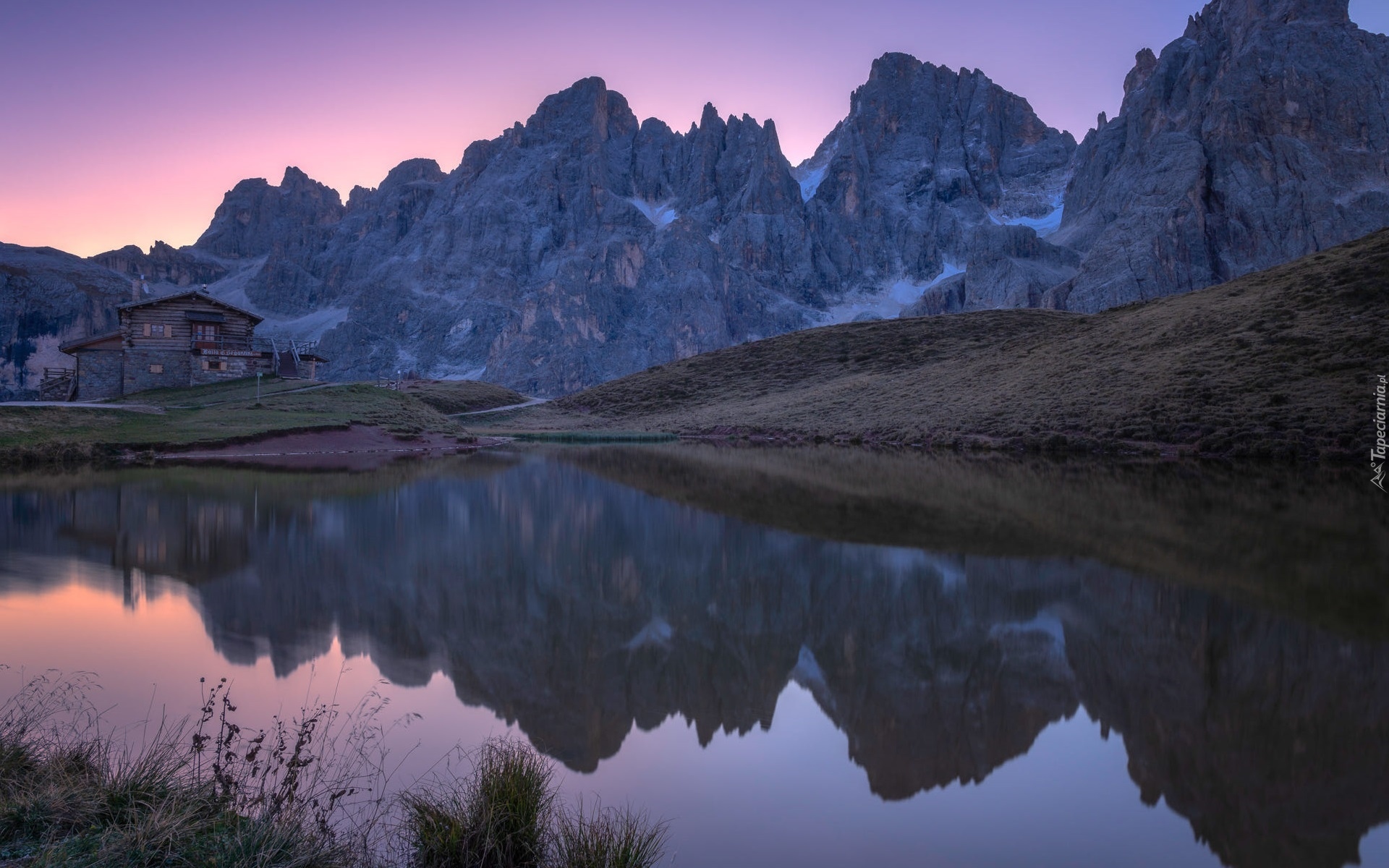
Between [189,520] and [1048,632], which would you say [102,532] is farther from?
[1048,632]

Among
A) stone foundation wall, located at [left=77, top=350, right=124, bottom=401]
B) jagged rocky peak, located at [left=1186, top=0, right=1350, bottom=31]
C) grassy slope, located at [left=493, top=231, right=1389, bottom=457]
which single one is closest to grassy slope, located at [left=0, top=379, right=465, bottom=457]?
stone foundation wall, located at [left=77, top=350, right=124, bottom=401]

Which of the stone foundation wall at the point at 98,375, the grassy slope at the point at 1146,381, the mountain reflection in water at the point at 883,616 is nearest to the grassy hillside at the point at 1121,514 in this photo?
the mountain reflection in water at the point at 883,616

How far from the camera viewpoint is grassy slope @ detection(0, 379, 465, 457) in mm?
35656

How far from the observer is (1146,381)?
45750 millimetres

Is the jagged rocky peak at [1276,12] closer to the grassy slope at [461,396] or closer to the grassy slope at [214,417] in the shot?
the grassy slope at [461,396]

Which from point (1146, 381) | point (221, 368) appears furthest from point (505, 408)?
point (1146, 381)

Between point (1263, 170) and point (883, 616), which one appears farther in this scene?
point (1263, 170)

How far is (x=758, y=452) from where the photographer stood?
48.5 meters

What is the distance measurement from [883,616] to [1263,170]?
188 m

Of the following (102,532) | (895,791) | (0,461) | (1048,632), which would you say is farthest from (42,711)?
(0,461)

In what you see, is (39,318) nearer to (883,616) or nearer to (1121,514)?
(1121,514)

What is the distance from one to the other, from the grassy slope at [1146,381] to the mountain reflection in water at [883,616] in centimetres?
1761

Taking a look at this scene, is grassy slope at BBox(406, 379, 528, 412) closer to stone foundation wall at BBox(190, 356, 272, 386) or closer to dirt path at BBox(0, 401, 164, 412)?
stone foundation wall at BBox(190, 356, 272, 386)

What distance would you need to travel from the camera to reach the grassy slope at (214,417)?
35656 mm
